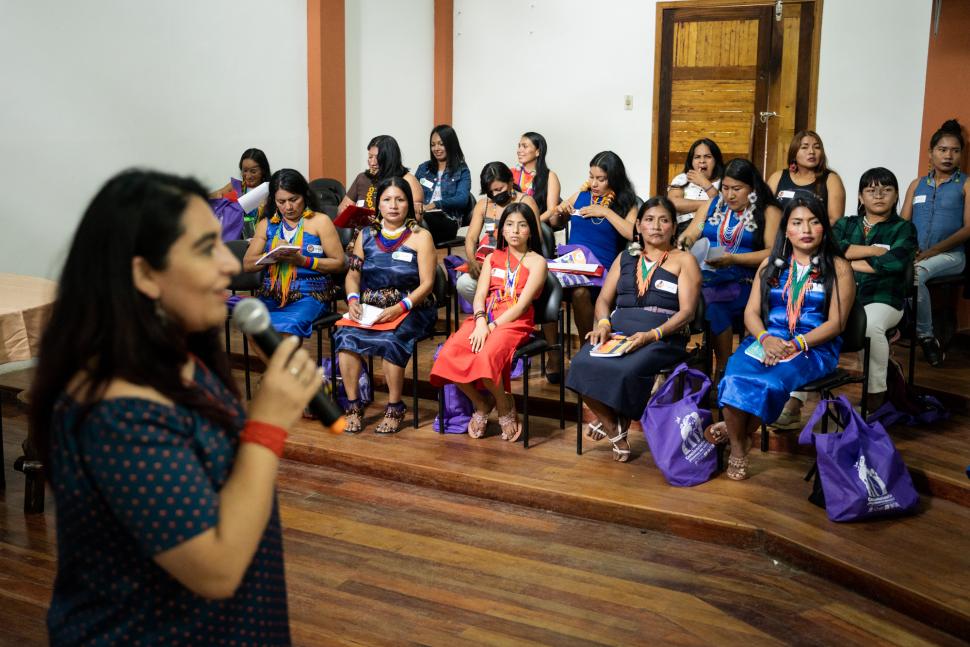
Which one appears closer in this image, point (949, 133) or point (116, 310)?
point (116, 310)

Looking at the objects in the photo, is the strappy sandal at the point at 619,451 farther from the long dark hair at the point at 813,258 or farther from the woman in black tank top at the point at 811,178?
the woman in black tank top at the point at 811,178

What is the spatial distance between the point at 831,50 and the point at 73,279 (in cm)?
675

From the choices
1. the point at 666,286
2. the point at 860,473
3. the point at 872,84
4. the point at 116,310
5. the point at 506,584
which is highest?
the point at 872,84

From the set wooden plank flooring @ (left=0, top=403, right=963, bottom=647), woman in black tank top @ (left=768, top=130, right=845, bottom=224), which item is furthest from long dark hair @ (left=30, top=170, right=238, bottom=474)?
woman in black tank top @ (left=768, top=130, right=845, bottom=224)

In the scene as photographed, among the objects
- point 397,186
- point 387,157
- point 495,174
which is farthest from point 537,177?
point 397,186

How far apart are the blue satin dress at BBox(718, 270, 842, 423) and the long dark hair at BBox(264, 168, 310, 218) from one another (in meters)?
2.17

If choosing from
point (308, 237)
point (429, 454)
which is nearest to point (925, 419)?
point (429, 454)

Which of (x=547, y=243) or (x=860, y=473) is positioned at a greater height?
(x=547, y=243)

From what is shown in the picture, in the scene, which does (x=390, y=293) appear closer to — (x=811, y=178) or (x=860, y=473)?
(x=860, y=473)

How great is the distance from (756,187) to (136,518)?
384 cm

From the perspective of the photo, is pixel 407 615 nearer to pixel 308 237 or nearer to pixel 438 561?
pixel 438 561

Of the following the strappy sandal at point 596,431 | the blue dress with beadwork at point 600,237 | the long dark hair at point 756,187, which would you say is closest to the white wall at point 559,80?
the blue dress with beadwork at point 600,237

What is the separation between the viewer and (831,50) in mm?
6934

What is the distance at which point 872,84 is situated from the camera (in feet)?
22.3
